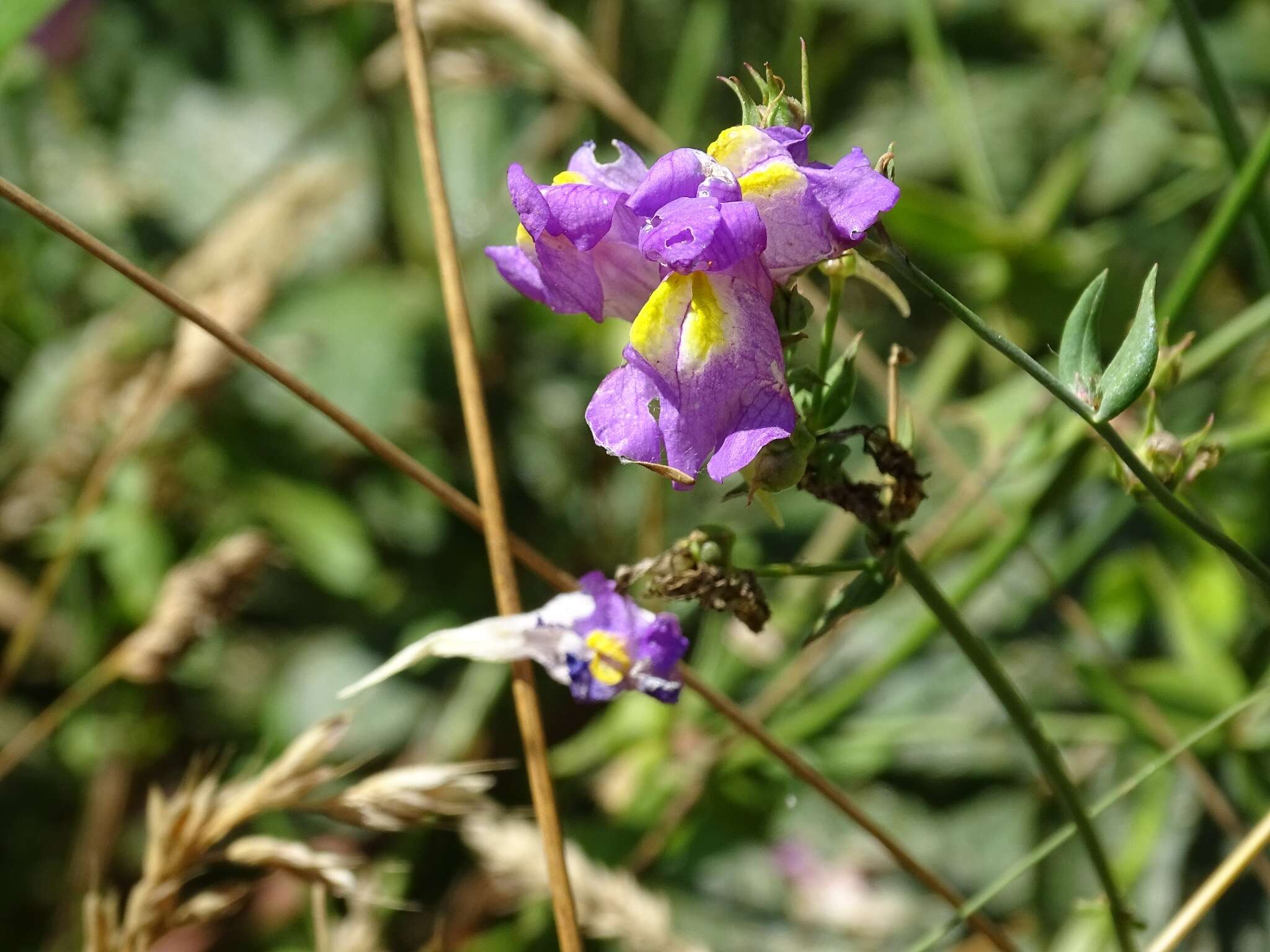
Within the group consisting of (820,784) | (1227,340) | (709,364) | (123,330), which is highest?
(123,330)

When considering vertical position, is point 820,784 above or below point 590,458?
below

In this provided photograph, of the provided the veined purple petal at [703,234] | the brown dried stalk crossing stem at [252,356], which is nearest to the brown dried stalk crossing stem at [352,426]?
the brown dried stalk crossing stem at [252,356]

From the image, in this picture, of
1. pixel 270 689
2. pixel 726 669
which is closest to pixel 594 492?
pixel 726 669

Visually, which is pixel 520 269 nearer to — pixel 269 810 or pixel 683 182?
pixel 683 182

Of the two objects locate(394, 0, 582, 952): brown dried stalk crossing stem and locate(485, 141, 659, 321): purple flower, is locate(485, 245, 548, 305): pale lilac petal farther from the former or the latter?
locate(394, 0, 582, 952): brown dried stalk crossing stem

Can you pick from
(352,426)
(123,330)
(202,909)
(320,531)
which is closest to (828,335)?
A: (352,426)

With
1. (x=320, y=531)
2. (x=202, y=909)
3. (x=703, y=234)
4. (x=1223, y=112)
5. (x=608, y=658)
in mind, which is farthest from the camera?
(x=320, y=531)

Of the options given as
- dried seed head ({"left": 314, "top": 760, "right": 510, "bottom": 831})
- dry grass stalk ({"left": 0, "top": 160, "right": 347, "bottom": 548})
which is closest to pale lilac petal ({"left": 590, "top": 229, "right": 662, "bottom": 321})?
dried seed head ({"left": 314, "top": 760, "right": 510, "bottom": 831})
